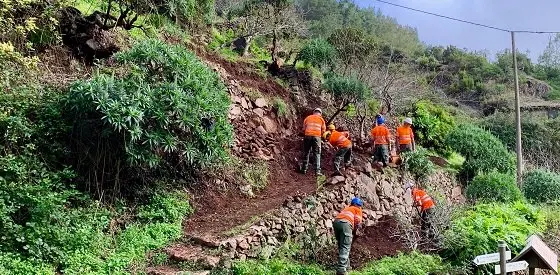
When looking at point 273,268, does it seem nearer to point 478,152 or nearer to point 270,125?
point 270,125

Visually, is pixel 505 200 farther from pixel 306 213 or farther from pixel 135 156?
pixel 135 156

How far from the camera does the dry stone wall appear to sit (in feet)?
30.7

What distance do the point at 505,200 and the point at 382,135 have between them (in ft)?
14.4

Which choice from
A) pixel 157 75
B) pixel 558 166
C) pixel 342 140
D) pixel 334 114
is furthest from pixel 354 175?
pixel 558 166

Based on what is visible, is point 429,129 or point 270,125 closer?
point 270,125

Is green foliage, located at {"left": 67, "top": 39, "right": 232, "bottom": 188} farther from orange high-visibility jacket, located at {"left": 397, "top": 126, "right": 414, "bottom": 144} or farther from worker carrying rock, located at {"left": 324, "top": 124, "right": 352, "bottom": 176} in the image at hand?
orange high-visibility jacket, located at {"left": 397, "top": 126, "right": 414, "bottom": 144}

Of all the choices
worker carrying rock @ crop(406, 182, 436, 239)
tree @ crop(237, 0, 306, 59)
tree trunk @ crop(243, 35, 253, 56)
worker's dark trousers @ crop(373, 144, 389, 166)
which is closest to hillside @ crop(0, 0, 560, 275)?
worker carrying rock @ crop(406, 182, 436, 239)

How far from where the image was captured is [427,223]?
1110cm

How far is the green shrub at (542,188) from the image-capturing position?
17.3m

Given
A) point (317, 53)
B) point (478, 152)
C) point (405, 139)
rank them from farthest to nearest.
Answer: point (478, 152)
point (317, 53)
point (405, 139)

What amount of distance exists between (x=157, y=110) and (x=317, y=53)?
9.03 metres

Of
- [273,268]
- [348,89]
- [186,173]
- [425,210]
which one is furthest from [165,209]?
[348,89]

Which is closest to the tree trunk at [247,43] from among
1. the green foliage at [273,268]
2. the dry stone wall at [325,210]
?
the dry stone wall at [325,210]

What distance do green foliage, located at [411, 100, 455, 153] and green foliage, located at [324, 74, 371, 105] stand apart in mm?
4498
